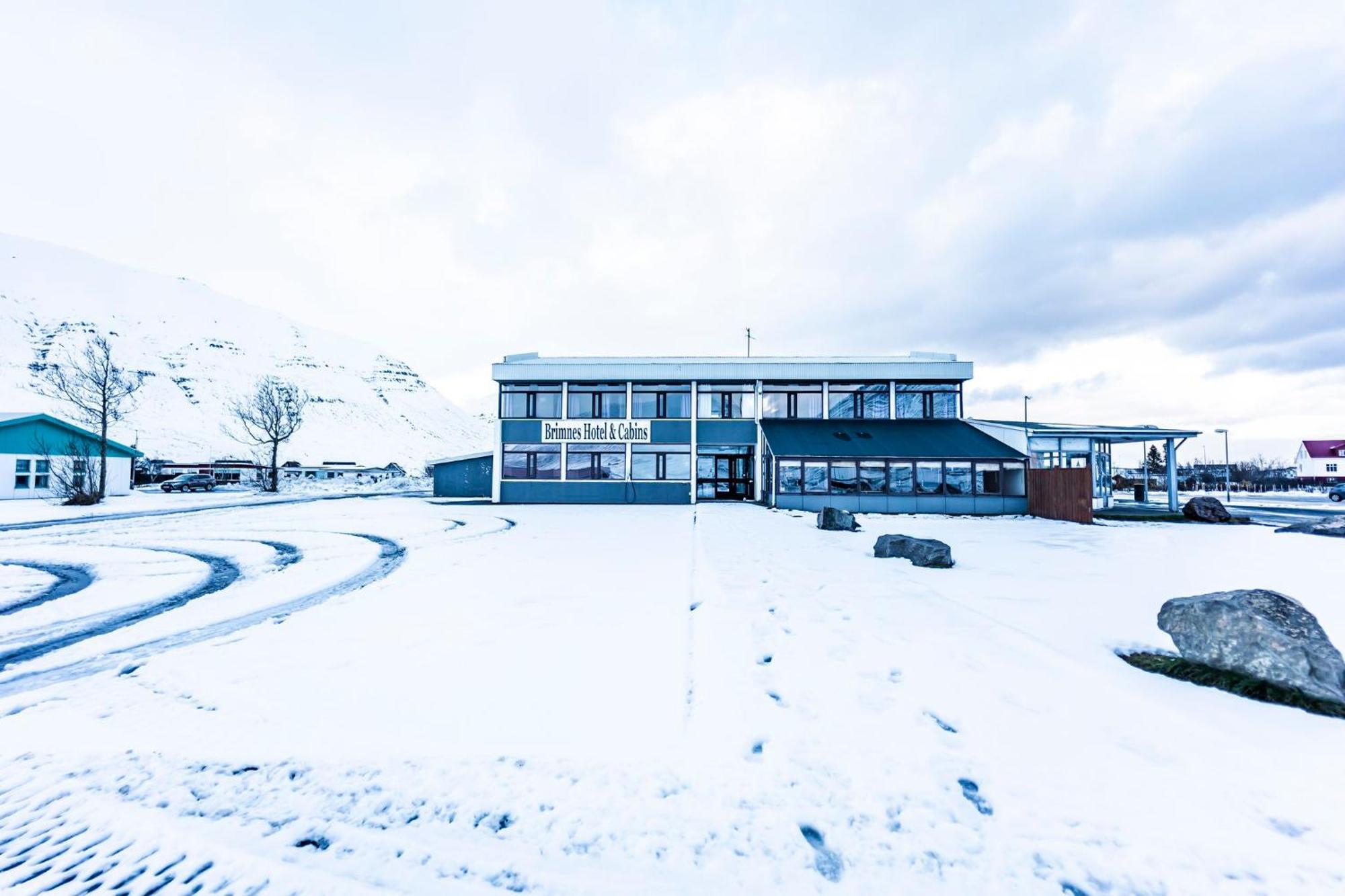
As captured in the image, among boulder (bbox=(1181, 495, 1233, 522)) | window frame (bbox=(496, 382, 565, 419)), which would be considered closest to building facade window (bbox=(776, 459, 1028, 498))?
boulder (bbox=(1181, 495, 1233, 522))

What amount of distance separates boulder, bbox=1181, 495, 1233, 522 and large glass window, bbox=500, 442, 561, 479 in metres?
25.1

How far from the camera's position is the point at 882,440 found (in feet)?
75.6

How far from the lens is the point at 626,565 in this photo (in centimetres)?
952

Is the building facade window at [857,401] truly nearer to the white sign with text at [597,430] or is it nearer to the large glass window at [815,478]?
the large glass window at [815,478]

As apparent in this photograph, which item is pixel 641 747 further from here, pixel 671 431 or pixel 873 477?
pixel 671 431

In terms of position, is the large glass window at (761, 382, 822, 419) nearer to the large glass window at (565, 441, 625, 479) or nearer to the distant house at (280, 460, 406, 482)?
the large glass window at (565, 441, 625, 479)

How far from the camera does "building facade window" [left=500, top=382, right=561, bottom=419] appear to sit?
87.0 feet

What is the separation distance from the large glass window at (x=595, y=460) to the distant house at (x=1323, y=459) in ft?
257

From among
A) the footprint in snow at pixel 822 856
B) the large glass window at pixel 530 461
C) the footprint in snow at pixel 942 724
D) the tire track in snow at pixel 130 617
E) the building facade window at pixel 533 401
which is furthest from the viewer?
the building facade window at pixel 533 401

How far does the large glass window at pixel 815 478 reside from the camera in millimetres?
22219

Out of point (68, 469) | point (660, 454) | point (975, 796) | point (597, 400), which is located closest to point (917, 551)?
point (975, 796)

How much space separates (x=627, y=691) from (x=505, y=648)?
5.13 ft

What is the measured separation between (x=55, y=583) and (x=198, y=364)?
523ft

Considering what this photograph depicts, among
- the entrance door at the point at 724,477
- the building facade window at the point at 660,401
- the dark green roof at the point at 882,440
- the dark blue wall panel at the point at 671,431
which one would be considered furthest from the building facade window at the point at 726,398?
the entrance door at the point at 724,477
